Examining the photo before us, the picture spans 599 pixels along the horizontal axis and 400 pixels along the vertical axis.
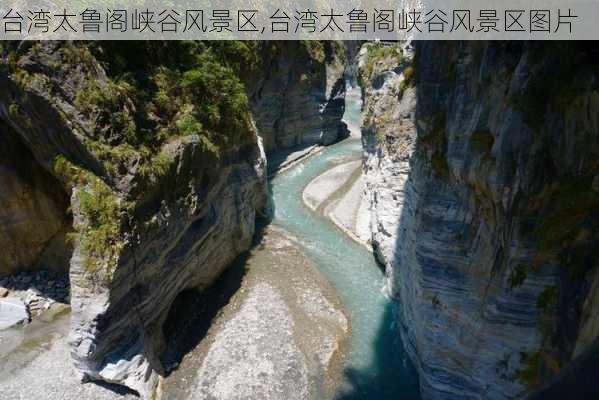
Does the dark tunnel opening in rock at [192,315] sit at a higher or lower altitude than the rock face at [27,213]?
lower

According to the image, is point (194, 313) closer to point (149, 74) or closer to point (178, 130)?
point (178, 130)

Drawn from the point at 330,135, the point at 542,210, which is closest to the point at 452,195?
the point at 542,210

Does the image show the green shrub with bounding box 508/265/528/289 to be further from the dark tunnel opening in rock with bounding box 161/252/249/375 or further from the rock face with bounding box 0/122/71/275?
the rock face with bounding box 0/122/71/275

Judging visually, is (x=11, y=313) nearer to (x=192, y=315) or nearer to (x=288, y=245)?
(x=192, y=315)

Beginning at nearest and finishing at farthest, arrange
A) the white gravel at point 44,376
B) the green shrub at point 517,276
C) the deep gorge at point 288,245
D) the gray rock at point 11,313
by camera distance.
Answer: the deep gorge at point 288,245
the green shrub at point 517,276
the white gravel at point 44,376
the gray rock at point 11,313

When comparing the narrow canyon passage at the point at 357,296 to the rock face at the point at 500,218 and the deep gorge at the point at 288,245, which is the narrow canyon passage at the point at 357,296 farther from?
the rock face at the point at 500,218

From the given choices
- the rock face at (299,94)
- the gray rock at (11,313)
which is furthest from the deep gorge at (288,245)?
the rock face at (299,94)
